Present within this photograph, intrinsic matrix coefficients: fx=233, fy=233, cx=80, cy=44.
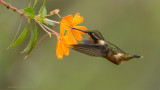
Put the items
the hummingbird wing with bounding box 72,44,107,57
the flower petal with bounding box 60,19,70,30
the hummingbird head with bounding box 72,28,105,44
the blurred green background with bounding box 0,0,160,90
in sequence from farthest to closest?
the blurred green background with bounding box 0,0,160,90 → the hummingbird head with bounding box 72,28,105,44 → the flower petal with bounding box 60,19,70,30 → the hummingbird wing with bounding box 72,44,107,57

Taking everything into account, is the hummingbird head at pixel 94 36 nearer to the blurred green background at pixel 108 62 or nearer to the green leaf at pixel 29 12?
the green leaf at pixel 29 12

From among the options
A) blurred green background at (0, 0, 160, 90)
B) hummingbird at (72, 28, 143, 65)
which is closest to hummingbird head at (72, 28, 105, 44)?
hummingbird at (72, 28, 143, 65)

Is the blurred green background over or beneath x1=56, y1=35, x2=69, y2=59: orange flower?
over

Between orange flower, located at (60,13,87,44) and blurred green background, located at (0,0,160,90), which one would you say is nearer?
orange flower, located at (60,13,87,44)

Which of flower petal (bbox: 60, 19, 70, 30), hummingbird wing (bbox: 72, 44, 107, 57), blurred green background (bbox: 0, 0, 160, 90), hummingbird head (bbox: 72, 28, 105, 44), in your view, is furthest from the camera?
blurred green background (bbox: 0, 0, 160, 90)

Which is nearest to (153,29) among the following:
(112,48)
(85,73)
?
(85,73)

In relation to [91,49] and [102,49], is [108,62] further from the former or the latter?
[91,49]

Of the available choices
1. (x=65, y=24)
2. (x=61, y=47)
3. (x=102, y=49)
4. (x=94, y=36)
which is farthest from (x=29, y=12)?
(x=102, y=49)

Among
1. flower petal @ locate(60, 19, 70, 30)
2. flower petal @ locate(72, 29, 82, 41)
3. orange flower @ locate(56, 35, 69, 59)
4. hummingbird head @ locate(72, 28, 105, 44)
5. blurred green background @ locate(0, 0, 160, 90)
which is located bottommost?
orange flower @ locate(56, 35, 69, 59)

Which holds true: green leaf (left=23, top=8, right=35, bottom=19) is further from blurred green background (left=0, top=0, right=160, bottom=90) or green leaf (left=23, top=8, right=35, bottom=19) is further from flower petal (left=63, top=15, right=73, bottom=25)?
blurred green background (left=0, top=0, right=160, bottom=90)

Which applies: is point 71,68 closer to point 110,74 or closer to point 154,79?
point 110,74
